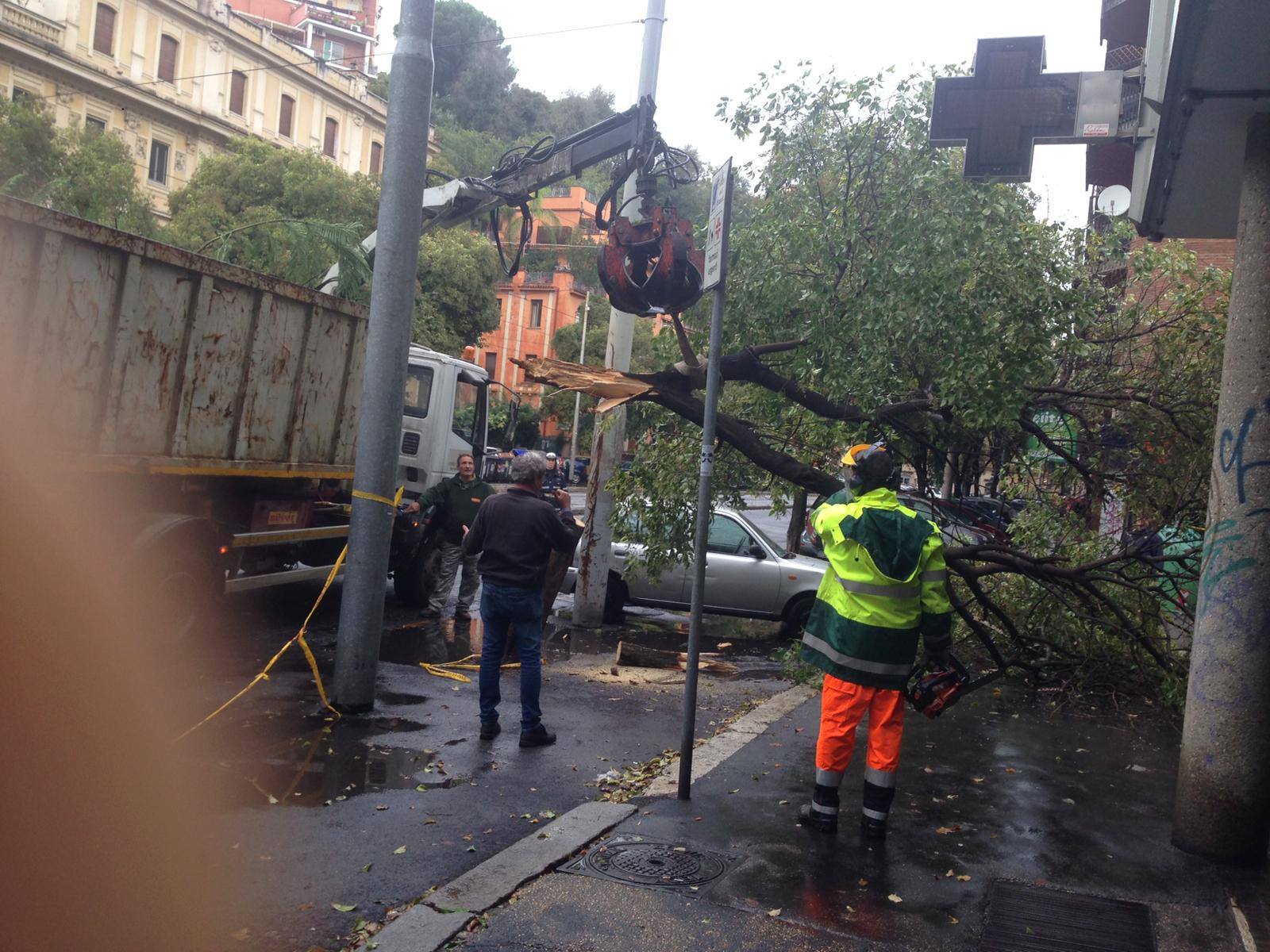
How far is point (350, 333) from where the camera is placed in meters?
10.9

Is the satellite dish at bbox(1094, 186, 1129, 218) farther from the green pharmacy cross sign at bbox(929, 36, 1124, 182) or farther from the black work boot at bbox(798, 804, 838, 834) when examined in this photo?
the black work boot at bbox(798, 804, 838, 834)

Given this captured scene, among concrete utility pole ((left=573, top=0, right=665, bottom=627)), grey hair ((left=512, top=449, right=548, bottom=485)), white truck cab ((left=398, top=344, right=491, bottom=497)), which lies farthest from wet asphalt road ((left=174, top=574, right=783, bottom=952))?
white truck cab ((left=398, top=344, right=491, bottom=497))

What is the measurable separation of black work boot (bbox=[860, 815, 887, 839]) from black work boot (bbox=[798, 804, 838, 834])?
0.45ft

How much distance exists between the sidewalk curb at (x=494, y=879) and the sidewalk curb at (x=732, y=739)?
1.88ft

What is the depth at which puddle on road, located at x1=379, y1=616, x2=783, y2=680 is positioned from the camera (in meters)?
9.88

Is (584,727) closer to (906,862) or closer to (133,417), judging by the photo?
(906,862)

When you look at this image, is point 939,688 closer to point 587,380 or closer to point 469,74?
point 587,380

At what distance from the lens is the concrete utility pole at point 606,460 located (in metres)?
11.5

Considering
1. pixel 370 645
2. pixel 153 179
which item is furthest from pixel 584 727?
pixel 153 179

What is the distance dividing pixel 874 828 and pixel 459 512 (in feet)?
22.0

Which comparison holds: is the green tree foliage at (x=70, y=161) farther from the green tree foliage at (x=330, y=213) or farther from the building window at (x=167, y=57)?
the building window at (x=167, y=57)

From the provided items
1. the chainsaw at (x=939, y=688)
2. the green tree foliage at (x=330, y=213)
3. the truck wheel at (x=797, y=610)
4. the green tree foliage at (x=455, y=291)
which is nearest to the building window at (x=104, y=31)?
the green tree foliage at (x=330, y=213)

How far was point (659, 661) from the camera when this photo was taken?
33.8 ft

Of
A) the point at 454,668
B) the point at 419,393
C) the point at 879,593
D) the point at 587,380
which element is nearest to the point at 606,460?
the point at 419,393
